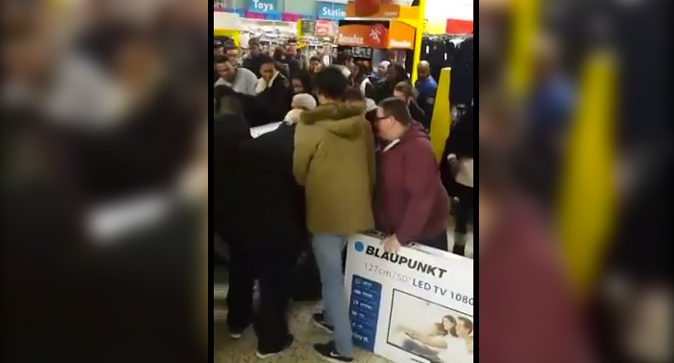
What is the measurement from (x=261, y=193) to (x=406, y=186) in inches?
11.4

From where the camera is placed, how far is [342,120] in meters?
1.23

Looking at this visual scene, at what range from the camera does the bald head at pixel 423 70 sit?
1.17 m

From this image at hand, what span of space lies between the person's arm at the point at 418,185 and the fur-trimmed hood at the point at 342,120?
12 centimetres

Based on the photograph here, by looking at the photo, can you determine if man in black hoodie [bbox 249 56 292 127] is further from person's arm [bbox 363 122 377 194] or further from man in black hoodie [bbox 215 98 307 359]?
person's arm [bbox 363 122 377 194]

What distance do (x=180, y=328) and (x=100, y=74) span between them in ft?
1.67

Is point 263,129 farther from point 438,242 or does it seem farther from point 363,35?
point 438,242

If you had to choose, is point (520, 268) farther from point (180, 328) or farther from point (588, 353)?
point (180, 328)

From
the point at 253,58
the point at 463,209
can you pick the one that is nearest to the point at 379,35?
the point at 253,58

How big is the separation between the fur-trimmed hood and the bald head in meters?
0.13

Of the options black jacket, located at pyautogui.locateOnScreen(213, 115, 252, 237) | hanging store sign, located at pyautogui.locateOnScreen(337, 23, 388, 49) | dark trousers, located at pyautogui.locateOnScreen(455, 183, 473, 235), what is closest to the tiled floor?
black jacket, located at pyautogui.locateOnScreen(213, 115, 252, 237)

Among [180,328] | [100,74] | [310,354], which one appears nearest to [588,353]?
[310,354]

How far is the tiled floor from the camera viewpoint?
126 cm

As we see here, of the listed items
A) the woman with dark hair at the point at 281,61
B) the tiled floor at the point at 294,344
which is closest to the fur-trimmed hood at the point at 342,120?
the woman with dark hair at the point at 281,61

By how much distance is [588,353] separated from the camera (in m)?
1.14
